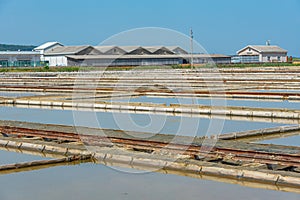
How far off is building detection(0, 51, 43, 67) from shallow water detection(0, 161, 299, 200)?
45.2 metres

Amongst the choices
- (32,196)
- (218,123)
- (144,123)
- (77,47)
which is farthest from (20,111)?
(77,47)

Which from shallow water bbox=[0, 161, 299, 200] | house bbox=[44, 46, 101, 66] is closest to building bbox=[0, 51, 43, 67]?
house bbox=[44, 46, 101, 66]

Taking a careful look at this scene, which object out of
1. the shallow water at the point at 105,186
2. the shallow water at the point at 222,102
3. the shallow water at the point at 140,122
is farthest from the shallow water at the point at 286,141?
the shallow water at the point at 222,102

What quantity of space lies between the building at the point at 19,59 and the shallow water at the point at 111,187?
4521cm

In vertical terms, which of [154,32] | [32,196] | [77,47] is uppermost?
[77,47]

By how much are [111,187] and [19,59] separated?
154ft

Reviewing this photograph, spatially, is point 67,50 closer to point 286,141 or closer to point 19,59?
point 19,59

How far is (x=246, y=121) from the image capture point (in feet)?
34.6

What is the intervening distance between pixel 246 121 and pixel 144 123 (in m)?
1.88

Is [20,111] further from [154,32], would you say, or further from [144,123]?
[154,32]

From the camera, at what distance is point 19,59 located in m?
51.1

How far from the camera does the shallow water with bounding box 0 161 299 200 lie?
5.41 m

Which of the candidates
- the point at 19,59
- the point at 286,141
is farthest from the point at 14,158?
the point at 19,59

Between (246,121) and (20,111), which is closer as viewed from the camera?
(246,121)
